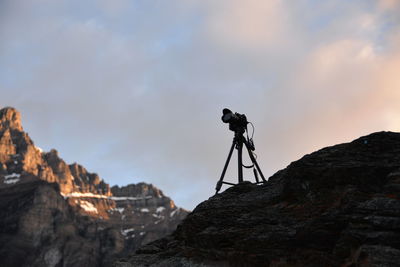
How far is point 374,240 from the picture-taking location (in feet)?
40.8

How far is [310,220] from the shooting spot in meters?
14.4

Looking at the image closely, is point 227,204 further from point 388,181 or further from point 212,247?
point 388,181

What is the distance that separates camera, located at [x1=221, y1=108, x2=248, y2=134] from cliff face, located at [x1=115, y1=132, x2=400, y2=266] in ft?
10.6

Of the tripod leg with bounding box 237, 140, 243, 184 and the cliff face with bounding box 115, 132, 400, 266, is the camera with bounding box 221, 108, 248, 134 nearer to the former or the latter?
the tripod leg with bounding box 237, 140, 243, 184

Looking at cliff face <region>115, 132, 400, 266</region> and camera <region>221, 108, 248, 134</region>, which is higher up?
camera <region>221, 108, 248, 134</region>

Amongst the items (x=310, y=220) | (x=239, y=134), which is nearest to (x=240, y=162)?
(x=239, y=134)

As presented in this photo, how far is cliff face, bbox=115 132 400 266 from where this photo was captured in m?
12.8

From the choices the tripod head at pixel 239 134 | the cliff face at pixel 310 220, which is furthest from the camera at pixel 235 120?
the cliff face at pixel 310 220

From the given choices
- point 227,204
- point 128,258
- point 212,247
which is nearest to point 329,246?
point 212,247

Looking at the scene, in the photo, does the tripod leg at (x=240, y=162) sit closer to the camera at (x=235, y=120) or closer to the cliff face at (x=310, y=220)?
the camera at (x=235, y=120)

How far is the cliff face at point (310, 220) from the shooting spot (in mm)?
12805

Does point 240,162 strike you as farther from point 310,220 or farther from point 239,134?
point 310,220

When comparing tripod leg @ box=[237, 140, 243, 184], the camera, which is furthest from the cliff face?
the camera

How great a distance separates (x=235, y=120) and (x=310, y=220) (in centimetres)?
771
